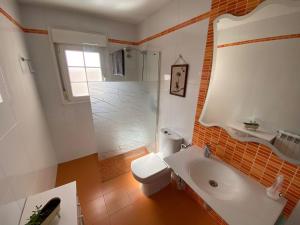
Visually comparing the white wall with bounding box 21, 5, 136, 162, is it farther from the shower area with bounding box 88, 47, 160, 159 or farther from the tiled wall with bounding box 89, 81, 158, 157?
the tiled wall with bounding box 89, 81, 158, 157

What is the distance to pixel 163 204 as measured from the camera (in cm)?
158

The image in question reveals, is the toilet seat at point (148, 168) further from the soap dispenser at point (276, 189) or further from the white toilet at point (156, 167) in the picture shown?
the soap dispenser at point (276, 189)

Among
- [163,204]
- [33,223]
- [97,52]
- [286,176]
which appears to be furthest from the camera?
[97,52]

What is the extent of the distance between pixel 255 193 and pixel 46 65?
8.66 ft

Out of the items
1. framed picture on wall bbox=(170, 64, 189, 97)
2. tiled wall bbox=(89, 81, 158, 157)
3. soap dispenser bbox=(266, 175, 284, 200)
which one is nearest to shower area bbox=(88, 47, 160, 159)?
tiled wall bbox=(89, 81, 158, 157)

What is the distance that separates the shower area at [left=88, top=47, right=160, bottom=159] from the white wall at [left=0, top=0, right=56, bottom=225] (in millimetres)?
634

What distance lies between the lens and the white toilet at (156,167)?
148 cm

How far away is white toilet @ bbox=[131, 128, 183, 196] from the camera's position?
58.2 inches

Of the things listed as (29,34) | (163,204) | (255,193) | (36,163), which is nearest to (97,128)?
(36,163)

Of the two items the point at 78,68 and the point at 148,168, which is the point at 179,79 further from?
the point at 78,68

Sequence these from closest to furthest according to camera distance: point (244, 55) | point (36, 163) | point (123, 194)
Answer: point (244, 55) < point (36, 163) < point (123, 194)

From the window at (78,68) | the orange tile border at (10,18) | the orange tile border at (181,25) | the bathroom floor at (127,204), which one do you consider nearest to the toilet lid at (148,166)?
the bathroom floor at (127,204)

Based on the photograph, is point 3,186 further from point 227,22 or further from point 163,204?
point 227,22

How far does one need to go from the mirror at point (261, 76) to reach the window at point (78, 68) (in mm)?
1744
